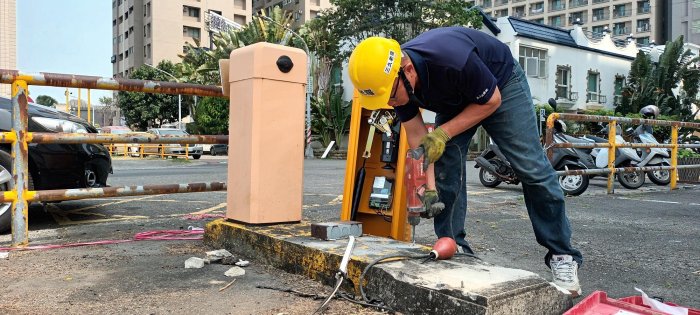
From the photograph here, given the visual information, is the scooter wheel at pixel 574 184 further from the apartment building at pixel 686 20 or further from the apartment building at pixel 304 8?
the apartment building at pixel 686 20

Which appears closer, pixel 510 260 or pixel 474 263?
pixel 474 263

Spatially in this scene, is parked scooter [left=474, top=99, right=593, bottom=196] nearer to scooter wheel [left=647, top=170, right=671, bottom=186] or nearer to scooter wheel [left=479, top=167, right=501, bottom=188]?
scooter wheel [left=479, top=167, right=501, bottom=188]

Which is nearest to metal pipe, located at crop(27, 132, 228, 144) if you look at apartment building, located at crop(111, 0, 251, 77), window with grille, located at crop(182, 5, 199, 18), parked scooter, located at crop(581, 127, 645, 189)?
parked scooter, located at crop(581, 127, 645, 189)

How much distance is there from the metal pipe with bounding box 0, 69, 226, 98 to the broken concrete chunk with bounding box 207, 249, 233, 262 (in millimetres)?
1363

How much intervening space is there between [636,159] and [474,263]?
7.40 metres

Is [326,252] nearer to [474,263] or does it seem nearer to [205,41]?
[474,263]

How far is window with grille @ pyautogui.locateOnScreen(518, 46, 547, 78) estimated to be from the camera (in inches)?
1170

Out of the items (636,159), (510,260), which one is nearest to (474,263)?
(510,260)

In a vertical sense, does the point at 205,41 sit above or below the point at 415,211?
above

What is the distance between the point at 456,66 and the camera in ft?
7.84

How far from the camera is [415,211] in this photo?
2652 mm

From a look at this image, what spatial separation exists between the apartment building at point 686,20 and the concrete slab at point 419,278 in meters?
60.9

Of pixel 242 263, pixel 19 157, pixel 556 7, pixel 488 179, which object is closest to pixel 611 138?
pixel 488 179

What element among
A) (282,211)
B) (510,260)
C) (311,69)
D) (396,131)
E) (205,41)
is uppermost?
(205,41)
